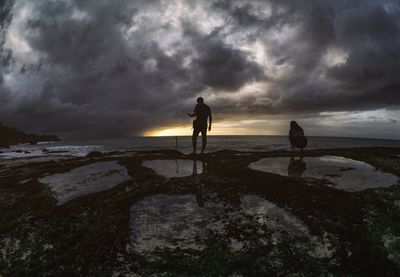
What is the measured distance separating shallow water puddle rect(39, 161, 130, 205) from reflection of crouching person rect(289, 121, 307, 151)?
52.2 ft

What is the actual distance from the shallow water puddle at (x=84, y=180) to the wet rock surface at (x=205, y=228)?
0.15 meters

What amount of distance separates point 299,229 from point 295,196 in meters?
2.43

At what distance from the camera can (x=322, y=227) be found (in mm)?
6953

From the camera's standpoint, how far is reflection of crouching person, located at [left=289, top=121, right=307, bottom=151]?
2486cm

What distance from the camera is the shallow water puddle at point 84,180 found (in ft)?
37.4

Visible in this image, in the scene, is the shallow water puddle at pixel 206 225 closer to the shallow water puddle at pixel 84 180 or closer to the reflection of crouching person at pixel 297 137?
the shallow water puddle at pixel 84 180

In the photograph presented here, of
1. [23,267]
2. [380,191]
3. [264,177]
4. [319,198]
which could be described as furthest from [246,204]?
[23,267]

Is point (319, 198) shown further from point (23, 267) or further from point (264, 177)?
point (23, 267)

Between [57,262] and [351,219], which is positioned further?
[351,219]

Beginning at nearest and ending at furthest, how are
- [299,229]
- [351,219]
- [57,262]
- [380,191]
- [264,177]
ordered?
[57,262] < [299,229] < [351,219] < [380,191] < [264,177]

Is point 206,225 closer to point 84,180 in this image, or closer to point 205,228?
point 205,228

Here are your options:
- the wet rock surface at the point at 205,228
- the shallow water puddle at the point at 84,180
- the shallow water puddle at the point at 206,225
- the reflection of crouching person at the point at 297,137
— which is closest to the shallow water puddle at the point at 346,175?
the wet rock surface at the point at 205,228

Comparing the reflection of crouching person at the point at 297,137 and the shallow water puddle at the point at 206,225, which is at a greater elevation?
the reflection of crouching person at the point at 297,137

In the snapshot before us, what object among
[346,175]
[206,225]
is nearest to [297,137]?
[346,175]
